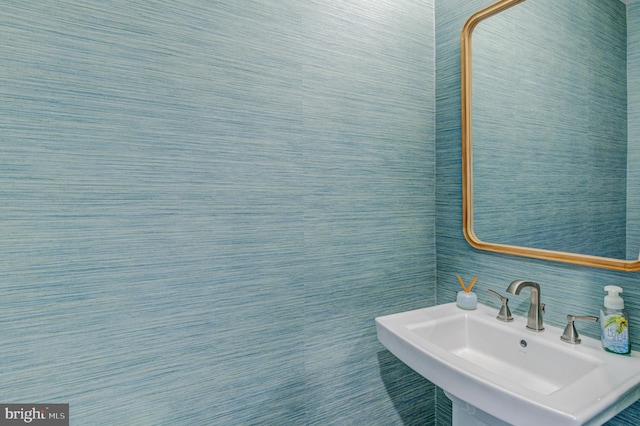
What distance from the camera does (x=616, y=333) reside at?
35.8 inches

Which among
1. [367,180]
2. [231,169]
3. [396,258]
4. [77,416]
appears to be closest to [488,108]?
[367,180]

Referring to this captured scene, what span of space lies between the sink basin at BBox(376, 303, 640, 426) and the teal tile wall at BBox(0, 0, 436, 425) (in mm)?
229

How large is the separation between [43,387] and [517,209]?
151 cm

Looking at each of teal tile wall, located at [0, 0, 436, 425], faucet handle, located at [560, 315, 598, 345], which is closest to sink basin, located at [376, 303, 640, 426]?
faucet handle, located at [560, 315, 598, 345]

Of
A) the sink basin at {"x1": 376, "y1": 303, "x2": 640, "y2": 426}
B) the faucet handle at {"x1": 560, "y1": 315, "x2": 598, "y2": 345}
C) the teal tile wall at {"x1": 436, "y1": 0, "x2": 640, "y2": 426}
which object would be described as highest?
the teal tile wall at {"x1": 436, "y1": 0, "x2": 640, "y2": 426}

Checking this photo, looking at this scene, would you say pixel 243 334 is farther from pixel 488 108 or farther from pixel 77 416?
pixel 488 108

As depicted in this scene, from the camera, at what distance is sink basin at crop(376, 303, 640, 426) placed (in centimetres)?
71

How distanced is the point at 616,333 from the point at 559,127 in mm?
629

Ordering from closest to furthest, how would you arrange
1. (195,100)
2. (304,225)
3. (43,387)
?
(43,387), (195,100), (304,225)

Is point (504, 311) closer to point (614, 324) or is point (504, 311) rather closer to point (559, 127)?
point (614, 324)

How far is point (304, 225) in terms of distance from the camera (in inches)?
46.0

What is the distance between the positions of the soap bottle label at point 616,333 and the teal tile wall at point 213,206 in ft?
2.05

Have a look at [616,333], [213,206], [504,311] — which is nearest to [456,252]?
[504,311]

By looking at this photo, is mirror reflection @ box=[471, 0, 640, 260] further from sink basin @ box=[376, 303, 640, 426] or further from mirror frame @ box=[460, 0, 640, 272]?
sink basin @ box=[376, 303, 640, 426]
